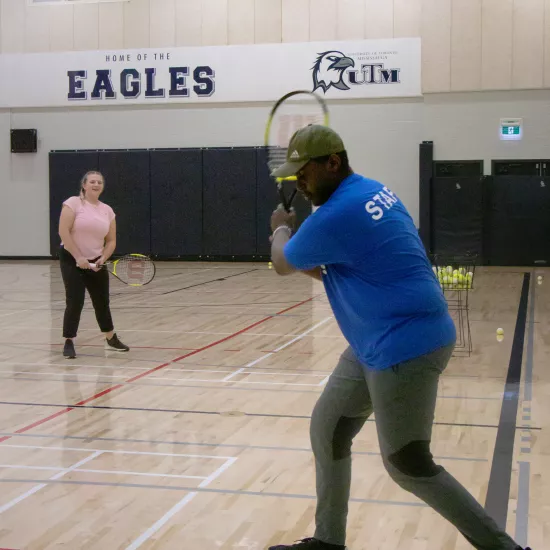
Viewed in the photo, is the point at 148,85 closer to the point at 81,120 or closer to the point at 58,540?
the point at 81,120

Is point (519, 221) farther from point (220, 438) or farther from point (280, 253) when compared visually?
point (280, 253)

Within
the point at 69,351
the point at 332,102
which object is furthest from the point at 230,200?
the point at 69,351

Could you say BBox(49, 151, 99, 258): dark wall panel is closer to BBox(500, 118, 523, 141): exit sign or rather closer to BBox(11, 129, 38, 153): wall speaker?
BBox(11, 129, 38, 153): wall speaker

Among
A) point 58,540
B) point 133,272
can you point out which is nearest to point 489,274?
point 133,272

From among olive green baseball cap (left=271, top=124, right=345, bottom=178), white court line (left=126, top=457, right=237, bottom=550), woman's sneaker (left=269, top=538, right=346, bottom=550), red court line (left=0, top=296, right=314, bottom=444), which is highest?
olive green baseball cap (left=271, top=124, right=345, bottom=178)

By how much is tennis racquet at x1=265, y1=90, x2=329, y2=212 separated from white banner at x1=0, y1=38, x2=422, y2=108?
51.9 ft

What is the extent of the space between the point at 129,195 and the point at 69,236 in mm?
14571

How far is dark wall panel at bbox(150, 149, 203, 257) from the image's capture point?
22734 mm

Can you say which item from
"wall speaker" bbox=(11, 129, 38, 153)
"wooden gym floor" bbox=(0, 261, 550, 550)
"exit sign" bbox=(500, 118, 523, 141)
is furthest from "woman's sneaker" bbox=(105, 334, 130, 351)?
"wall speaker" bbox=(11, 129, 38, 153)

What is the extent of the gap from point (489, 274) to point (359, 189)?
53.7 ft

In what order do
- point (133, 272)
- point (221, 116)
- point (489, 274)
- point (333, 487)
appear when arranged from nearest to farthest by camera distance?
point (333, 487) < point (133, 272) < point (489, 274) < point (221, 116)

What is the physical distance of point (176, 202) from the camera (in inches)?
899

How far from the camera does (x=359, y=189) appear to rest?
3.31m

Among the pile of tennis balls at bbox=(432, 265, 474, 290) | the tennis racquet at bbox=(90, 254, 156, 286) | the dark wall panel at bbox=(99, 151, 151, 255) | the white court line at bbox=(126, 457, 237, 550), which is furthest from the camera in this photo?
the dark wall panel at bbox=(99, 151, 151, 255)
